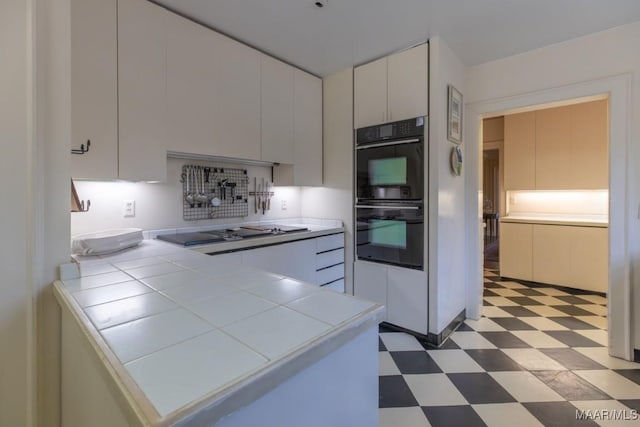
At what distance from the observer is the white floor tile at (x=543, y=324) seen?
8.13 feet

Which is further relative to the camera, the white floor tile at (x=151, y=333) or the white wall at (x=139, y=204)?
the white wall at (x=139, y=204)

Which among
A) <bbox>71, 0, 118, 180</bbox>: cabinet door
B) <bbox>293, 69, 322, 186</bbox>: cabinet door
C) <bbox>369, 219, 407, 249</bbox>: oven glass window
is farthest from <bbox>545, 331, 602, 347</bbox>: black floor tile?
<bbox>71, 0, 118, 180</bbox>: cabinet door

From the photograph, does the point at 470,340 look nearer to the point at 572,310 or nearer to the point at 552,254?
the point at 572,310

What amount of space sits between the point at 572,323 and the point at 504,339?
0.80 meters

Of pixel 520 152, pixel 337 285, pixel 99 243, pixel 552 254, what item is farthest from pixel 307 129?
pixel 552 254

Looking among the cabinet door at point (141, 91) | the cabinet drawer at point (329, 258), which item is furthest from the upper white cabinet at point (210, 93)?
the cabinet drawer at point (329, 258)

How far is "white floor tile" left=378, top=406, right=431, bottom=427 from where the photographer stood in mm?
1476

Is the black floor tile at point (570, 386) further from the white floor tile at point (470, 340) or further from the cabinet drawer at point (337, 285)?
the cabinet drawer at point (337, 285)

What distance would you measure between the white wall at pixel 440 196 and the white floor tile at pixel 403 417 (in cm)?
78

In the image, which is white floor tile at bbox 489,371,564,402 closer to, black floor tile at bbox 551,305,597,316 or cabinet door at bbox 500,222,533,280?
black floor tile at bbox 551,305,597,316

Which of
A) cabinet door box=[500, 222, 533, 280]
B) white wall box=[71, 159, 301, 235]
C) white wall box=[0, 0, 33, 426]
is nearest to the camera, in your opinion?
white wall box=[0, 0, 33, 426]

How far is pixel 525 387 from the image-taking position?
1.73 meters

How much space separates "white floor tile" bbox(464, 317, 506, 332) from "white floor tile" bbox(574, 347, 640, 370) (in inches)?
20.5

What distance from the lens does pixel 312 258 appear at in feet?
8.30
